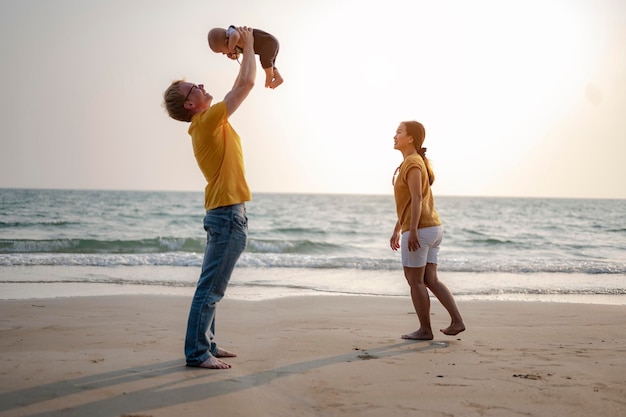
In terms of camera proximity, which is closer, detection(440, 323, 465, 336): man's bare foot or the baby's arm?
the baby's arm

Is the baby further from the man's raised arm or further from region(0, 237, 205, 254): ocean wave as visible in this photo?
region(0, 237, 205, 254): ocean wave

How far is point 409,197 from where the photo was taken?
203 inches

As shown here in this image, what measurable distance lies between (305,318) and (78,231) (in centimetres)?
1925

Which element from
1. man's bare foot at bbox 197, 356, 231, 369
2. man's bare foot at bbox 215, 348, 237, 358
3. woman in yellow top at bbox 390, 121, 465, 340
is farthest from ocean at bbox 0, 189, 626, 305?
man's bare foot at bbox 197, 356, 231, 369

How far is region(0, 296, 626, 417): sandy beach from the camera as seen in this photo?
3.22 m

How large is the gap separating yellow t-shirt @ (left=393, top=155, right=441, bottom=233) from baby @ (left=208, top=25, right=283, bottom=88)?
1.67 metres

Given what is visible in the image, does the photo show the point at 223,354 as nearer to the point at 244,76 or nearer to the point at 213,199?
the point at 213,199

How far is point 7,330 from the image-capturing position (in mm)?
5133

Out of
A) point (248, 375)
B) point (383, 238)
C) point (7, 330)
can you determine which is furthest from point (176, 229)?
point (248, 375)

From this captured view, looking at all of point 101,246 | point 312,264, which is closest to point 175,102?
point 312,264

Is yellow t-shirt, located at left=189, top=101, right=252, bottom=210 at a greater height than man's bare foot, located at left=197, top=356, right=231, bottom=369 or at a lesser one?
greater

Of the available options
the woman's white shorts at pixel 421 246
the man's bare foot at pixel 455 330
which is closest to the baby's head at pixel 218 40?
the woman's white shorts at pixel 421 246

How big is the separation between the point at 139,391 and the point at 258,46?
2193mm

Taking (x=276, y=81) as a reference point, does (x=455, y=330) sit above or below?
below
